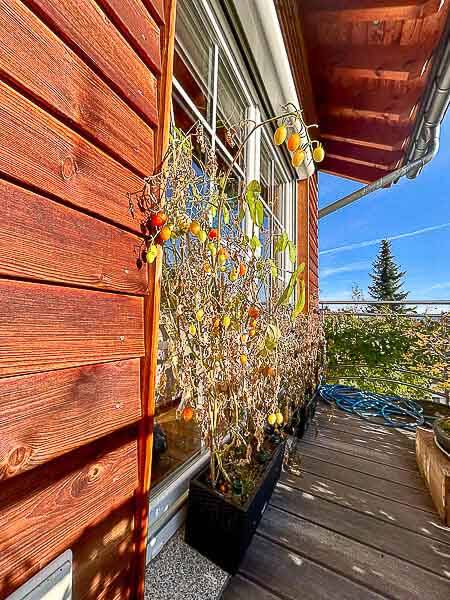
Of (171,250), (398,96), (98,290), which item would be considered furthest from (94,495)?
(398,96)

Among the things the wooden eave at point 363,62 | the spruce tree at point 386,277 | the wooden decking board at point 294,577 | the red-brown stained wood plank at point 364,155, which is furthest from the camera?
the spruce tree at point 386,277

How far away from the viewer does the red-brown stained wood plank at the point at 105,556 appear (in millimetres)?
562

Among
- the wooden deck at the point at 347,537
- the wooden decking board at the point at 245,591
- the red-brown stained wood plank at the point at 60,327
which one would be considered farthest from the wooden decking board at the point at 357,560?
the red-brown stained wood plank at the point at 60,327

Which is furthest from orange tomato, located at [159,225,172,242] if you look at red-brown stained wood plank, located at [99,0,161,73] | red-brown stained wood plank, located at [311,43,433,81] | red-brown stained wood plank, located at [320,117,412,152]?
red-brown stained wood plank, located at [320,117,412,152]

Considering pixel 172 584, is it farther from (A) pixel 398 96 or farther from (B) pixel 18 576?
(A) pixel 398 96

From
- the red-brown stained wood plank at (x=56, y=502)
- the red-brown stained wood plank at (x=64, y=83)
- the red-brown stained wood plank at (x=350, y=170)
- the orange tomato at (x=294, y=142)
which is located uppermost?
the red-brown stained wood plank at (x=350, y=170)

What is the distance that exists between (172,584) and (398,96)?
3.59 m

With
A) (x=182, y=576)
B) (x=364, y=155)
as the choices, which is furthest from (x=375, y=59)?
(x=182, y=576)

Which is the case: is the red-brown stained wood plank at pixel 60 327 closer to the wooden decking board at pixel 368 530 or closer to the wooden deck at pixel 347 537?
the wooden deck at pixel 347 537

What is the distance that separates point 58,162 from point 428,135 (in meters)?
3.54

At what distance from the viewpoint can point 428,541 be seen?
115cm

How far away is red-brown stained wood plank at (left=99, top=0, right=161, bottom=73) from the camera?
604 mm

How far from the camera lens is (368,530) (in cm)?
119

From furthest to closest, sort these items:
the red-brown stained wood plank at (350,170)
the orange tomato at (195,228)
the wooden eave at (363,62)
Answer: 1. the red-brown stained wood plank at (350,170)
2. the wooden eave at (363,62)
3. the orange tomato at (195,228)
